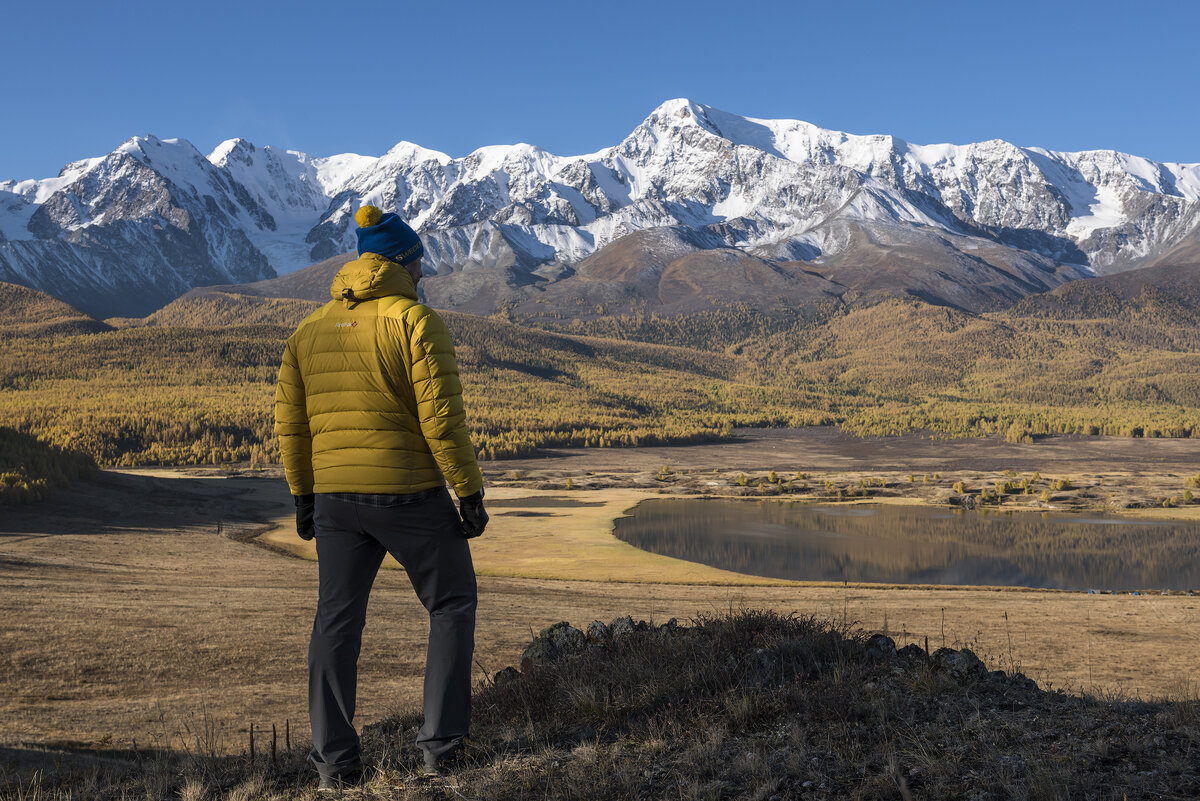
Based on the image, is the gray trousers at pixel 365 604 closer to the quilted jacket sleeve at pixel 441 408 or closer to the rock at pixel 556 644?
the quilted jacket sleeve at pixel 441 408

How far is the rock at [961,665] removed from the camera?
7582 mm

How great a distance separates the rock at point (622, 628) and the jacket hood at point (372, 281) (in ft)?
17.5

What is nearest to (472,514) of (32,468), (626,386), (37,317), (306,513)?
(306,513)

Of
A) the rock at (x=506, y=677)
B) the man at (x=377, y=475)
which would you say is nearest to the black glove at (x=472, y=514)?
the man at (x=377, y=475)

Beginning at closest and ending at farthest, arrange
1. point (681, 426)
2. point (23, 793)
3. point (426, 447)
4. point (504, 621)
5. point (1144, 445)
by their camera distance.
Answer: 1. point (426, 447)
2. point (23, 793)
3. point (504, 621)
4. point (1144, 445)
5. point (681, 426)

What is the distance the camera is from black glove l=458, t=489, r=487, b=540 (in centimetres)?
503

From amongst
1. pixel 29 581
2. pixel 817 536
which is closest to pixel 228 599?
pixel 29 581

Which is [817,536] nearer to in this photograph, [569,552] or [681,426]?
[569,552]

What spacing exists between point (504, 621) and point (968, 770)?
36.8 feet

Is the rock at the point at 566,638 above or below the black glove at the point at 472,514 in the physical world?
below

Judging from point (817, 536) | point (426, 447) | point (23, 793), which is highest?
point (426, 447)

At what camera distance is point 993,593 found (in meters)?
23.9

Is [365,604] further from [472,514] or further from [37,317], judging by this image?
[37,317]

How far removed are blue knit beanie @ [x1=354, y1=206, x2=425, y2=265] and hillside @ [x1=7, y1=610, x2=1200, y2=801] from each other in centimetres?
291
